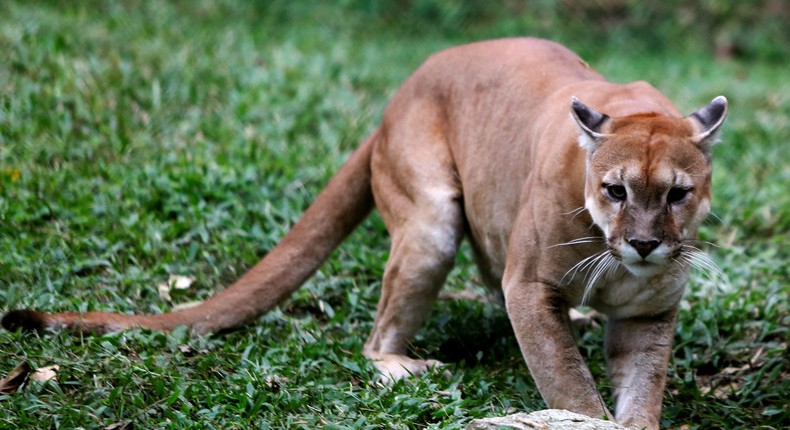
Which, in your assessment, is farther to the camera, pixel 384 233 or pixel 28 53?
pixel 28 53

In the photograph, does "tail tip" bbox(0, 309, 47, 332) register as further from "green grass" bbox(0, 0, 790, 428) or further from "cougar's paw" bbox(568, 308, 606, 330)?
"cougar's paw" bbox(568, 308, 606, 330)

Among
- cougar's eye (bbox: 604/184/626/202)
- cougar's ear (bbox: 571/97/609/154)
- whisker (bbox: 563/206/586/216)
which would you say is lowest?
whisker (bbox: 563/206/586/216)

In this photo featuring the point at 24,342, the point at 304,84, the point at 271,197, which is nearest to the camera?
the point at 24,342

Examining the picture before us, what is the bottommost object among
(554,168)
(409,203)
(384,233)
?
(384,233)

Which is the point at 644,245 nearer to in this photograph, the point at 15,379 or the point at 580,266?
the point at 580,266

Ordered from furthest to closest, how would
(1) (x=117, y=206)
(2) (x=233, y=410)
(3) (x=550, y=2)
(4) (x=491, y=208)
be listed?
(3) (x=550, y=2) < (1) (x=117, y=206) < (4) (x=491, y=208) < (2) (x=233, y=410)

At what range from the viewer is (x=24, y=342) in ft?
14.9

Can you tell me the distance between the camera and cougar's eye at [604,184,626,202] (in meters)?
3.99

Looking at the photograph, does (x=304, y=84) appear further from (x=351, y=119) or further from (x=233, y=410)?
(x=233, y=410)

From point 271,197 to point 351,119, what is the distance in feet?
4.62

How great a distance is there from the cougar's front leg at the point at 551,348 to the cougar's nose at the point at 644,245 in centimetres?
58

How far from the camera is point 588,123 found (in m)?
4.13

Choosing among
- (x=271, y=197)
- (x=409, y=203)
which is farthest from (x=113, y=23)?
(x=409, y=203)

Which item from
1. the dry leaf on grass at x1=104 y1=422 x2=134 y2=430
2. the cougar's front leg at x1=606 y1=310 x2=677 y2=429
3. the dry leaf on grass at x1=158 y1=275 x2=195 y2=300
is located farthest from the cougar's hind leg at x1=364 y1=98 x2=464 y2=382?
the dry leaf on grass at x1=104 y1=422 x2=134 y2=430
